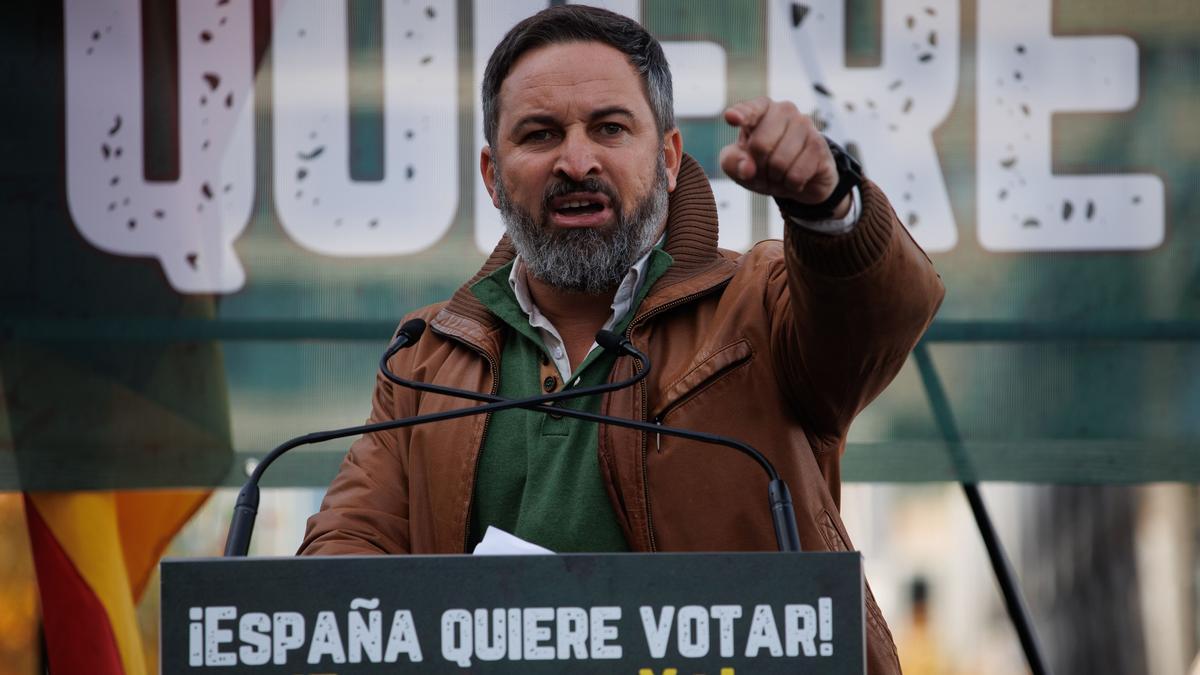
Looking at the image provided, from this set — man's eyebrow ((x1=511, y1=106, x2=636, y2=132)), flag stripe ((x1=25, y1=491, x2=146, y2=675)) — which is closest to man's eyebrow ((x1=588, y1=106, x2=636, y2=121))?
man's eyebrow ((x1=511, y1=106, x2=636, y2=132))

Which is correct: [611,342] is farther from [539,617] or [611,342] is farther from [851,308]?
[539,617]

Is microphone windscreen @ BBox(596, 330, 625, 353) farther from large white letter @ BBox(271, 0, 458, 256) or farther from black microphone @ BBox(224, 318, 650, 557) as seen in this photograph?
large white letter @ BBox(271, 0, 458, 256)

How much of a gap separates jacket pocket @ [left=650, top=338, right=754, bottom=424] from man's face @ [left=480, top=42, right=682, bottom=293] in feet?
0.73

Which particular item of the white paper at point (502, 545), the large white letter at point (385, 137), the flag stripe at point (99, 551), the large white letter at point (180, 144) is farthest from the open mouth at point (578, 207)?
the flag stripe at point (99, 551)

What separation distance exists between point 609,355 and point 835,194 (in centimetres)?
48

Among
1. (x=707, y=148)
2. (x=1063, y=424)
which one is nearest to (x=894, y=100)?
(x=707, y=148)

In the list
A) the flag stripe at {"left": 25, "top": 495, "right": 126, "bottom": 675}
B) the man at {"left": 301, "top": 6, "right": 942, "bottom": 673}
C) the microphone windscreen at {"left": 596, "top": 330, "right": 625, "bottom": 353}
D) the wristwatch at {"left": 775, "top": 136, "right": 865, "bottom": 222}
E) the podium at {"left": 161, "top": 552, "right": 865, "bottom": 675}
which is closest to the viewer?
the podium at {"left": 161, "top": 552, "right": 865, "bottom": 675}

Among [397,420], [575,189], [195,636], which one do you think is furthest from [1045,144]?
[195,636]

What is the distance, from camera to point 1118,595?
2.98m

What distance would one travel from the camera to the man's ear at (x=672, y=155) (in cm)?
196

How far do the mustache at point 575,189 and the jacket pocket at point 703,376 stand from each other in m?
0.27

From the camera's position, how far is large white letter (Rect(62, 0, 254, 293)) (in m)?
3.05

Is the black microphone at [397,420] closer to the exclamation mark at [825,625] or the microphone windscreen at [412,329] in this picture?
the microphone windscreen at [412,329]

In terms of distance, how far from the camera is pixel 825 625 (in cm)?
112
